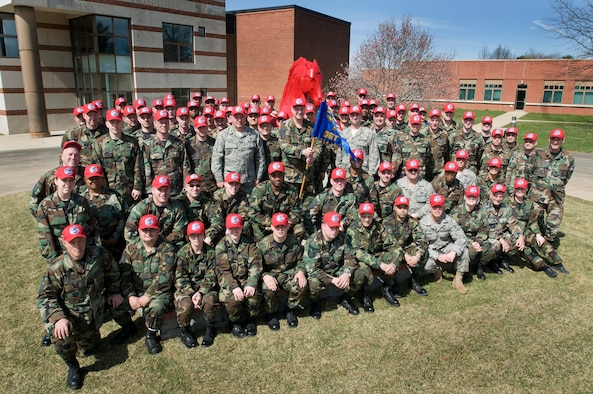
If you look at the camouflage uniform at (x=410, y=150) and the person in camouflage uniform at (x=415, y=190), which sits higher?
the camouflage uniform at (x=410, y=150)

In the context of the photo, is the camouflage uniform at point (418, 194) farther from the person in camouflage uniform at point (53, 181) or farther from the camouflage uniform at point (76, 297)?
the person in camouflage uniform at point (53, 181)

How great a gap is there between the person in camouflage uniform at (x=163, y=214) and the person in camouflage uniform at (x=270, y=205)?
1052 millimetres

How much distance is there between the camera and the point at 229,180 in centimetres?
582

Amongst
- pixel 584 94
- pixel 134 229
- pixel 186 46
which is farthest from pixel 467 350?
pixel 584 94

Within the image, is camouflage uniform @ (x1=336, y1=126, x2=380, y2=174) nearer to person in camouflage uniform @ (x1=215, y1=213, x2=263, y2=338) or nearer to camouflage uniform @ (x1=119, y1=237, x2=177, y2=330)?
person in camouflage uniform @ (x1=215, y1=213, x2=263, y2=338)

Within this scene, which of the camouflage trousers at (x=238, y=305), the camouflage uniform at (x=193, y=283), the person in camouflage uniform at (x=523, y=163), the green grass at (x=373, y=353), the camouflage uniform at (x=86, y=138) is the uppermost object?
the camouflage uniform at (x=86, y=138)

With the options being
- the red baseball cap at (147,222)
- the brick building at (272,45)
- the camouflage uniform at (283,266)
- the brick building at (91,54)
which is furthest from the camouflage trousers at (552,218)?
the brick building at (272,45)

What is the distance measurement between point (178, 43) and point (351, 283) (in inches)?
1003

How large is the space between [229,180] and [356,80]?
20207 mm

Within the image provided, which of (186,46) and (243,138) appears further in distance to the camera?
(186,46)

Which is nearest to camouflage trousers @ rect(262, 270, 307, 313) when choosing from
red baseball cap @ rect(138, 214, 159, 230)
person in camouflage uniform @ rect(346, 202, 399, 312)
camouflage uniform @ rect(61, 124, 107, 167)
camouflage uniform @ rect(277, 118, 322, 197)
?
person in camouflage uniform @ rect(346, 202, 399, 312)

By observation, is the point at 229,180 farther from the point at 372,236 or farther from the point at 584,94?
the point at 584,94

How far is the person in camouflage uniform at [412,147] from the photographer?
831 centimetres

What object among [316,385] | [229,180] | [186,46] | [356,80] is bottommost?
[316,385]
